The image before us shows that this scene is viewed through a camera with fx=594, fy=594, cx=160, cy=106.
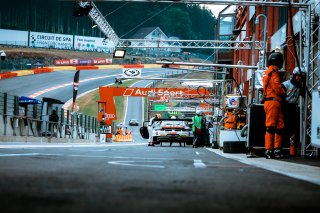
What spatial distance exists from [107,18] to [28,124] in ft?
364

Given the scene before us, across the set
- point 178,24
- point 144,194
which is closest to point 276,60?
point 144,194

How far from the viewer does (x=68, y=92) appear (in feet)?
255

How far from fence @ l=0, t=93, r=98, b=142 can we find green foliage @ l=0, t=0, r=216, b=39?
213 feet

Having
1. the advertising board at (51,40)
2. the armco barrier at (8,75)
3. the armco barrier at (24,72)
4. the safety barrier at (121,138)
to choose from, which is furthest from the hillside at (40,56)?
the safety barrier at (121,138)

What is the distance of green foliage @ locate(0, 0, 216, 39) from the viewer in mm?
114550

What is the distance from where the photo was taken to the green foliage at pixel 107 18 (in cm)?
11455

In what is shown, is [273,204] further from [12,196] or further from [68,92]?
[68,92]

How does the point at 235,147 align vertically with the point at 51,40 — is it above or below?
below

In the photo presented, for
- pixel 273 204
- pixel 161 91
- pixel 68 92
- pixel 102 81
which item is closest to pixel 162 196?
pixel 273 204

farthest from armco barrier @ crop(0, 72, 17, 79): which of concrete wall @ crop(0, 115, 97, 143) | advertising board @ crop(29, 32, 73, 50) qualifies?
advertising board @ crop(29, 32, 73, 50)

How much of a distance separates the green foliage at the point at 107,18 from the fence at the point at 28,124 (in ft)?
213

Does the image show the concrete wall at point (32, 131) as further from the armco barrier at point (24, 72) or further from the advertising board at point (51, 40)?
the advertising board at point (51, 40)

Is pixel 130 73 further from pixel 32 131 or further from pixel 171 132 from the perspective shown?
pixel 32 131

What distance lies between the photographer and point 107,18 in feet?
446
